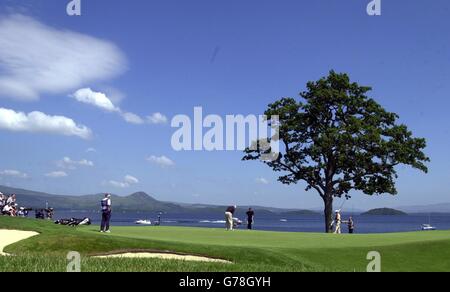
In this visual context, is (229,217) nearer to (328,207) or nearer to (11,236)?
(11,236)

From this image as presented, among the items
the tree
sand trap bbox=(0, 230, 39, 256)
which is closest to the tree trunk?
the tree

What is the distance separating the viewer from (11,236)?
26.1 meters

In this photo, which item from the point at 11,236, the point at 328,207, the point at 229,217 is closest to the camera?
the point at 11,236

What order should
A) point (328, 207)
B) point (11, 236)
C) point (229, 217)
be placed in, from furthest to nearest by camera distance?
point (328, 207) → point (229, 217) → point (11, 236)

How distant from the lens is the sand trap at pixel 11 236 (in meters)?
24.0

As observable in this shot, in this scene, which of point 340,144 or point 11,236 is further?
point 340,144

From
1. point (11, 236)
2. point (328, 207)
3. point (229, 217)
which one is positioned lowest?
point (11, 236)

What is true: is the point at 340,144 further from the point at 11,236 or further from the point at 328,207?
the point at 11,236

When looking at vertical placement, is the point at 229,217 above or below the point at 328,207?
below

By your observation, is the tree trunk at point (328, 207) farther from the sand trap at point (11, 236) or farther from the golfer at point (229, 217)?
the sand trap at point (11, 236)

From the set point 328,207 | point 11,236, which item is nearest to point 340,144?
point 328,207

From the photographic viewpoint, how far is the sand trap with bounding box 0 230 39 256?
24044 mm

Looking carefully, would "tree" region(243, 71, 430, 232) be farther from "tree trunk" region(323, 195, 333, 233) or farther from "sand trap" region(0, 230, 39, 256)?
"sand trap" region(0, 230, 39, 256)
